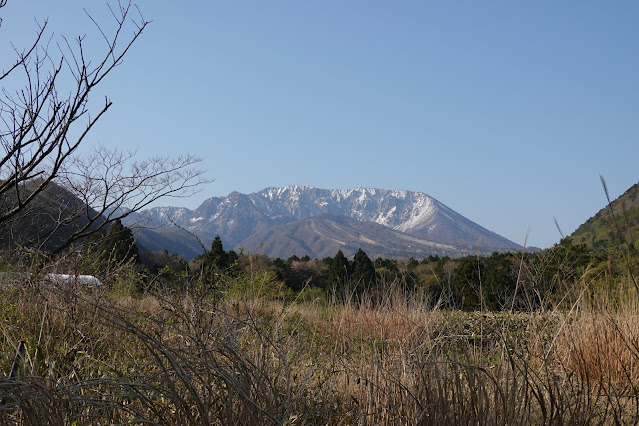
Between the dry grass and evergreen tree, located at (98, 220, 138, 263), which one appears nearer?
the dry grass

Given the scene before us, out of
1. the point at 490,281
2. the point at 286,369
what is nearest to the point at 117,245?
the point at 286,369

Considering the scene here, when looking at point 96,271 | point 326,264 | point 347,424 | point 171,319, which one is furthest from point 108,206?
point 326,264

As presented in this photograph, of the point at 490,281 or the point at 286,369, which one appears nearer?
the point at 286,369

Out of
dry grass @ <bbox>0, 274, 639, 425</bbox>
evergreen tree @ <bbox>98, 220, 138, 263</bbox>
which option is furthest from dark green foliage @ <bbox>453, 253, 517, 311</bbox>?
evergreen tree @ <bbox>98, 220, 138, 263</bbox>

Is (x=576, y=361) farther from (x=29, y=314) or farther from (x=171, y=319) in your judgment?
(x=29, y=314)

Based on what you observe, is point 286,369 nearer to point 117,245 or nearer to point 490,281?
point 117,245

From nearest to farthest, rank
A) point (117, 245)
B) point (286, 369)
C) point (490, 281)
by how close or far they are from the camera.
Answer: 1. point (286, 369)
2. point (117, 245)
3. point (490, 281)

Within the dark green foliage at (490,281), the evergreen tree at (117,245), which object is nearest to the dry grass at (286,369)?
the evergreen tree at (117,245)

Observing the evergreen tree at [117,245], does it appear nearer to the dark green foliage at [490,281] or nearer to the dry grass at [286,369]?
the dry grass at [286,369]

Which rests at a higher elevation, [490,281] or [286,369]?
[490,281]

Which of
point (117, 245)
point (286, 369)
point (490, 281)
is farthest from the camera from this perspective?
point (490, 281)

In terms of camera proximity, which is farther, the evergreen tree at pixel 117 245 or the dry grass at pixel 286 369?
the evergreen tree at pixel 117 245

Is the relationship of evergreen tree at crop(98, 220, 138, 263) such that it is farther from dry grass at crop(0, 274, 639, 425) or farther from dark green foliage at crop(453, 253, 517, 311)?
dark green foliage at crop(453, 253, 517, 311)

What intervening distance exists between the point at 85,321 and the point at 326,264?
75.4 ft
